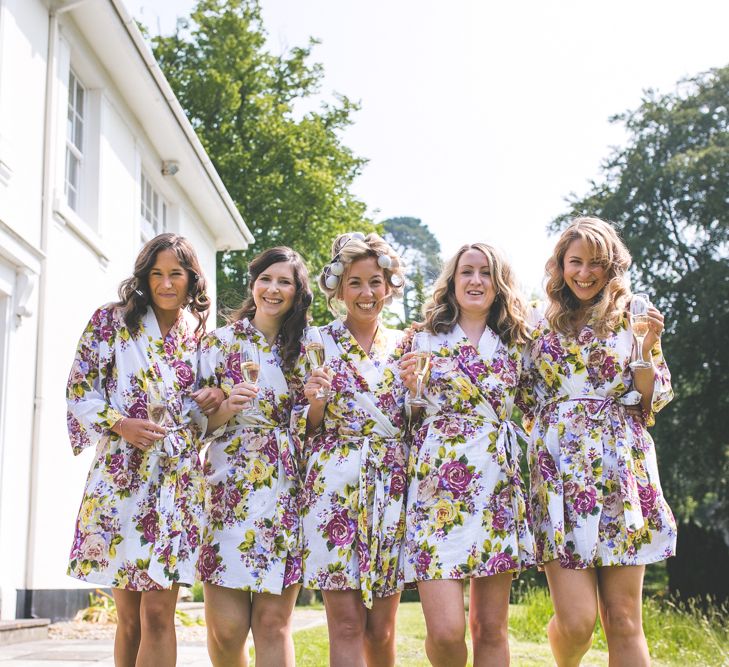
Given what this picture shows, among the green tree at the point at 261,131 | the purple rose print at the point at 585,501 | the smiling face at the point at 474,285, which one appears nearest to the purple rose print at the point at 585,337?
the smiling face at the point at 474,285

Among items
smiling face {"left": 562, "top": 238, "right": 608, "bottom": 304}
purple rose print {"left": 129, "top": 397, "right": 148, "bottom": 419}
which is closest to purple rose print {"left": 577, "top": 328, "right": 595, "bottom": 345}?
smiling face {"left": 562, "top": 238, "right": 608, "bottom": 304}

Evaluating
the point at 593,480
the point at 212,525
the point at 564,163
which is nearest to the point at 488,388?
the point at 593,480

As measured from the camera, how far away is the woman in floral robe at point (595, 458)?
12.4ft

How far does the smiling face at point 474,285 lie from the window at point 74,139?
6.67m

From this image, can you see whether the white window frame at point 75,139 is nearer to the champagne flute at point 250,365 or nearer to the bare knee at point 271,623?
the champagne flute at point 250,365

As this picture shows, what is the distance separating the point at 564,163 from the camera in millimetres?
26297

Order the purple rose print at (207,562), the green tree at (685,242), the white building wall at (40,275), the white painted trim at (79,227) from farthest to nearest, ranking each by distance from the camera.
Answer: the green tree at (685,242)
the white painted trim at (79,227)
the white building wall at (40,275)
the purple rose print at (207,562)

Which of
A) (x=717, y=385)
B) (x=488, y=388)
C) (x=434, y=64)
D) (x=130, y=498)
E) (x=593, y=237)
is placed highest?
(x=434, y=64)

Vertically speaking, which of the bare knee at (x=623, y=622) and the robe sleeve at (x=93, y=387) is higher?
the robe sleeve at (x=93, y=387)

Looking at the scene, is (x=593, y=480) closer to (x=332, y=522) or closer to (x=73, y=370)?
(x=332, y=522)

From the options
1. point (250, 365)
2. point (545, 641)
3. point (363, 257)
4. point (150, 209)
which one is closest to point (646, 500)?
point (363, 257)

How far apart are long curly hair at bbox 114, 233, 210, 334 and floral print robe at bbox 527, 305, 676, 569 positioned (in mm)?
1619

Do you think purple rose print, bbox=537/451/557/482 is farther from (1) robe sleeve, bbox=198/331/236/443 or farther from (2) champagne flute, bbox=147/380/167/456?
(2) champagne flute, bbox=147/380/167/456

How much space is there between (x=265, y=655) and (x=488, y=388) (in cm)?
148
